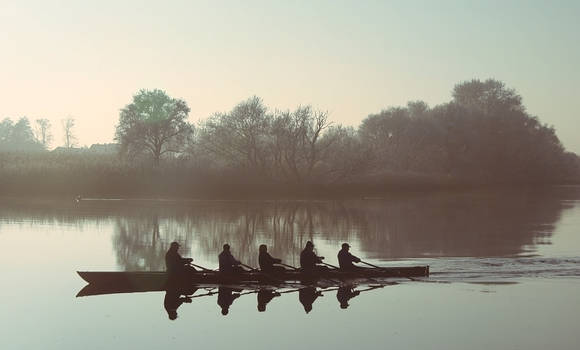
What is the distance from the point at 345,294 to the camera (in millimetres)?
22812

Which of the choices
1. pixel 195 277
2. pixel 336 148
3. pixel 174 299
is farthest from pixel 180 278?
pixel 336 148

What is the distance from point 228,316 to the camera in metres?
19.4

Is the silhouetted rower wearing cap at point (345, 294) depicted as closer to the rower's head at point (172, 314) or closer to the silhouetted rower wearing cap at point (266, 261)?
the silhouetted rower wearing cap at point (266, 261)

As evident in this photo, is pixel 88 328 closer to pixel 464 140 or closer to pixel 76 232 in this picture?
pixel 76 232

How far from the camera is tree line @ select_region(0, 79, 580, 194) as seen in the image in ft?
237

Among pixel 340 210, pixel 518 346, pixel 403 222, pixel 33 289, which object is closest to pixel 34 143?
pixel 340 210

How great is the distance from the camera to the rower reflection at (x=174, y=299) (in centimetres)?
1987

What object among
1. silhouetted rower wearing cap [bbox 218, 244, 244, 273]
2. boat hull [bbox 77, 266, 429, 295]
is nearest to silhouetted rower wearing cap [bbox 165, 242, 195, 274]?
boat hull [bbox 77, 266, 429, 295]

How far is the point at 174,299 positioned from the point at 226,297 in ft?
5.04

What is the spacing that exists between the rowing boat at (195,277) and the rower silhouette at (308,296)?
0.76 m

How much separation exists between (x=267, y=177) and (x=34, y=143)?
371 ft

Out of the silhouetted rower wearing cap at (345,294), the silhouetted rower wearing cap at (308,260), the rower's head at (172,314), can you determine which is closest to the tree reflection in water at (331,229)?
the silhouetted rower wearing cap at (308,260)

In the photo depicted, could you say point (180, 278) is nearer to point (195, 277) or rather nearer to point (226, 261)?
point (195, 277)

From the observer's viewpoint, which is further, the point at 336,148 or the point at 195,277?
the point at 336,148
